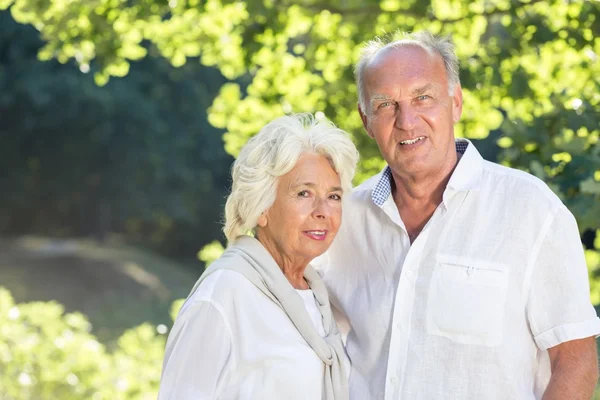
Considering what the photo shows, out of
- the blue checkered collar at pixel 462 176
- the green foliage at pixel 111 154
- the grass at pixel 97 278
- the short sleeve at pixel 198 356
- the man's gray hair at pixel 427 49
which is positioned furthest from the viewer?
the green foliage at pixel 111 154

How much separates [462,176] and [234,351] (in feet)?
2.92

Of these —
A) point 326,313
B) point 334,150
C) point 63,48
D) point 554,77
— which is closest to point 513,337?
point 326,313

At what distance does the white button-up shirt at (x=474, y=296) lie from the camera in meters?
2.59

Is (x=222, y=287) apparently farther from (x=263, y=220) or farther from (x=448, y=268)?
(x=448, y=268)

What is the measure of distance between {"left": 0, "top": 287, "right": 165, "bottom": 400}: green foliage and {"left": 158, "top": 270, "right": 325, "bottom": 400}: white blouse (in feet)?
11.9

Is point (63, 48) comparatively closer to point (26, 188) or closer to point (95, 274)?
point (95, 274)

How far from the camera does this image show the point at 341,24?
662 cm

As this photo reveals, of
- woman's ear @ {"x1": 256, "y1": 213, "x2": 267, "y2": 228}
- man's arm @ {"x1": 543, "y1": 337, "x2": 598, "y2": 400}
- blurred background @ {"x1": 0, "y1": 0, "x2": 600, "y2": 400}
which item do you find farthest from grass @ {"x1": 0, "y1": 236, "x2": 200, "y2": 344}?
man's arm @ {"x1": 543, "y1": 337, "x2": 598, "y2": 400}

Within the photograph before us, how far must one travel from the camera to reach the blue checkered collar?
2.80 metres

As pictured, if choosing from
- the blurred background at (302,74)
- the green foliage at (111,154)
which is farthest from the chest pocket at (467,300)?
the green foliage at (111,154)

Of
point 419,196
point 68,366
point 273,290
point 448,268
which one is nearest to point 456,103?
point 419,196

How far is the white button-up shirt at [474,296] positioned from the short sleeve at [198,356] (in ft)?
1.79

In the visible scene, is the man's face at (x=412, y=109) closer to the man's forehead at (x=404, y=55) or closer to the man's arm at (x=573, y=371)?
the man's forehead at (x=404, y=55)

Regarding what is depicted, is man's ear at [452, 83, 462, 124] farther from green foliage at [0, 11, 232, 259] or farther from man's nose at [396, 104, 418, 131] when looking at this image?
green foliage at [0, 11, 232, 259]
